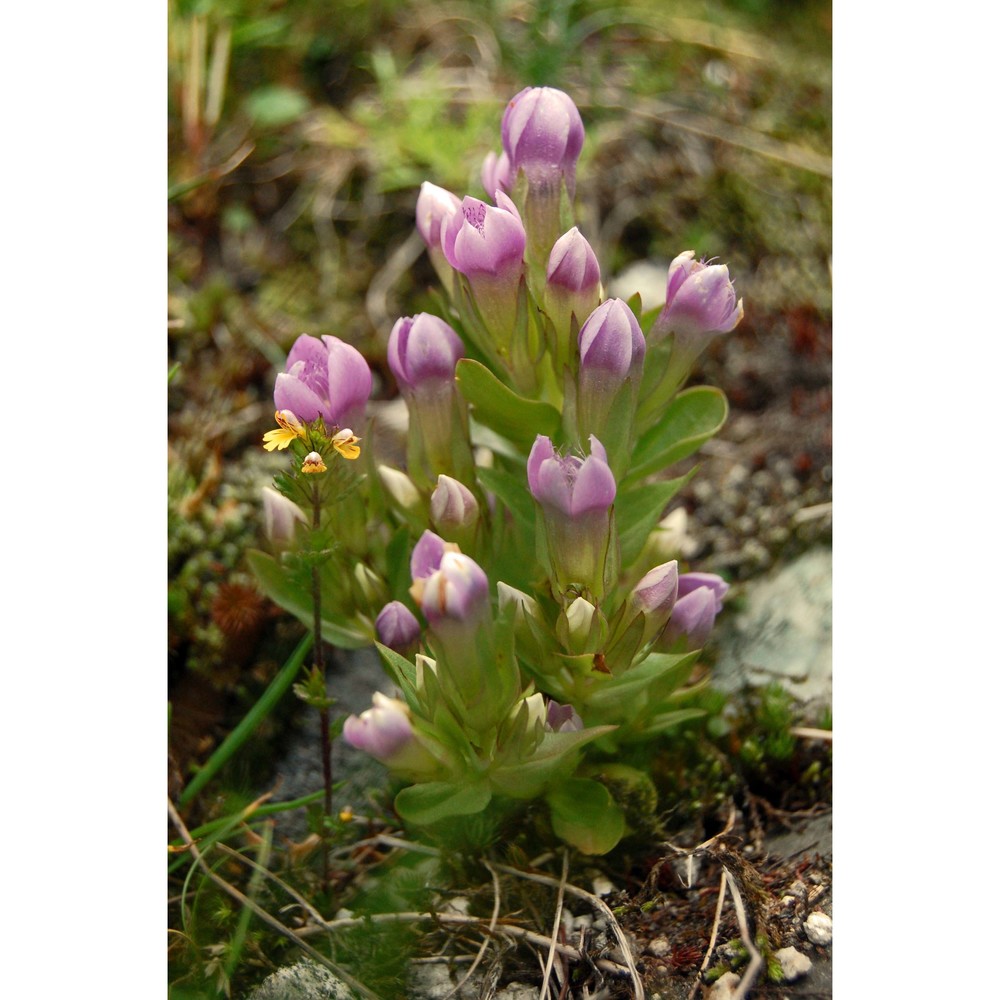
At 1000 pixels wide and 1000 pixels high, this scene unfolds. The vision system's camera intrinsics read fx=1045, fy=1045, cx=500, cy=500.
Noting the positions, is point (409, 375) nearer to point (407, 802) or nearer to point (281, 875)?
point (407, 802)

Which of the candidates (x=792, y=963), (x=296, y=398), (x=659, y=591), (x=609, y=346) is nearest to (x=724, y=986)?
(x=792, y=963)

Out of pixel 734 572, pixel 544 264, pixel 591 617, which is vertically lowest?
pixel 734 572

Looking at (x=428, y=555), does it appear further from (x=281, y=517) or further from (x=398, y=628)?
(x=281, y=517)

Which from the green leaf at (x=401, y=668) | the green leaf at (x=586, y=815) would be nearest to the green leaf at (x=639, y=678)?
the green leaf at (x=586, y=815)

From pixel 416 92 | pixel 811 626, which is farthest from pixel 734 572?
pixel 416 92

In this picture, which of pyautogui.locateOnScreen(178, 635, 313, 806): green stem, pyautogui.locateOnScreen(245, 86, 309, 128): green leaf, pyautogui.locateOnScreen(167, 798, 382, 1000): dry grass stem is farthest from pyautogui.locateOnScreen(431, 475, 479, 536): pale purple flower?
pyautogui.locateOnScreen(245, 86, 309, 128): green leaf

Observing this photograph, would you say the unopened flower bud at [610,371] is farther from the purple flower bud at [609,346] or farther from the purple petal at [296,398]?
the purple petal at [296,398]
